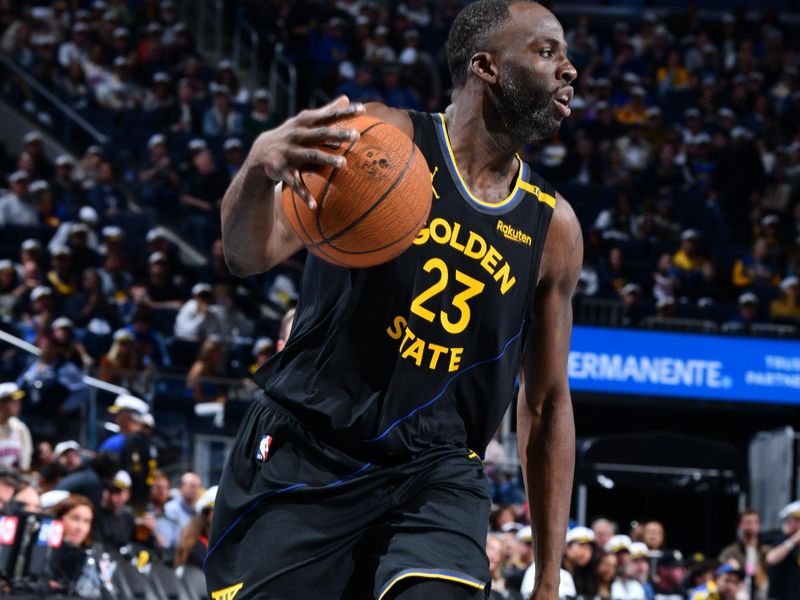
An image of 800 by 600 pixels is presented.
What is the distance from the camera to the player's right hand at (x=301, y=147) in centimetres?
266

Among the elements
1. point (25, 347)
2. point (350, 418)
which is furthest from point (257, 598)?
point (25, 347)

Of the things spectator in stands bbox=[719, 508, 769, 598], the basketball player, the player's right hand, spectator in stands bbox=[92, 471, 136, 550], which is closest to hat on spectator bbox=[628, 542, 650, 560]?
spectator in stands bbox=[719, 508, 769, 598]

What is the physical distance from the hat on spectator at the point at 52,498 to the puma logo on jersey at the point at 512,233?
6.24 m

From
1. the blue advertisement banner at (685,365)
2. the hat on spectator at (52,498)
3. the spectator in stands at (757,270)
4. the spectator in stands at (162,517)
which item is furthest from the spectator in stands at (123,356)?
the spectator in stands at (757,270)

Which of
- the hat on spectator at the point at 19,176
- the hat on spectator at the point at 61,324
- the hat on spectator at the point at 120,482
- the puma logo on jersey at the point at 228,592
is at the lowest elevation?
the hat on spectator at the point at 120,482

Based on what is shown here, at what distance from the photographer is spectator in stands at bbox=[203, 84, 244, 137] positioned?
16.5m

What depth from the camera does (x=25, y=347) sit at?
12164mm

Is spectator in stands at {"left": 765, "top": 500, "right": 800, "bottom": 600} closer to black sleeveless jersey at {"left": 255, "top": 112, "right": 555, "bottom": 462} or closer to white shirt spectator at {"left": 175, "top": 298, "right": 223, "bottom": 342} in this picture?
white shirt spectator at {"left": 175, "top": 298, "right": 223, "bottom": 342}

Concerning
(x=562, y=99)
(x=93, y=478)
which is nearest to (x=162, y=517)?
(x=93, y=478)

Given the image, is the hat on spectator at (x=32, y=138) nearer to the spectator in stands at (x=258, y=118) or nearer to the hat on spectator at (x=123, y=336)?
the spectator in stands at (x=258, y=118)

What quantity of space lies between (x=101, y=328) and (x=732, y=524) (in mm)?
7087

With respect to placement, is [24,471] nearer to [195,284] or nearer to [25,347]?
[25,347]

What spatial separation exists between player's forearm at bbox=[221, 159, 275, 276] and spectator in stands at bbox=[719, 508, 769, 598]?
32.6 ft

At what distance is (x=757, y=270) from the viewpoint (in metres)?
16.1
